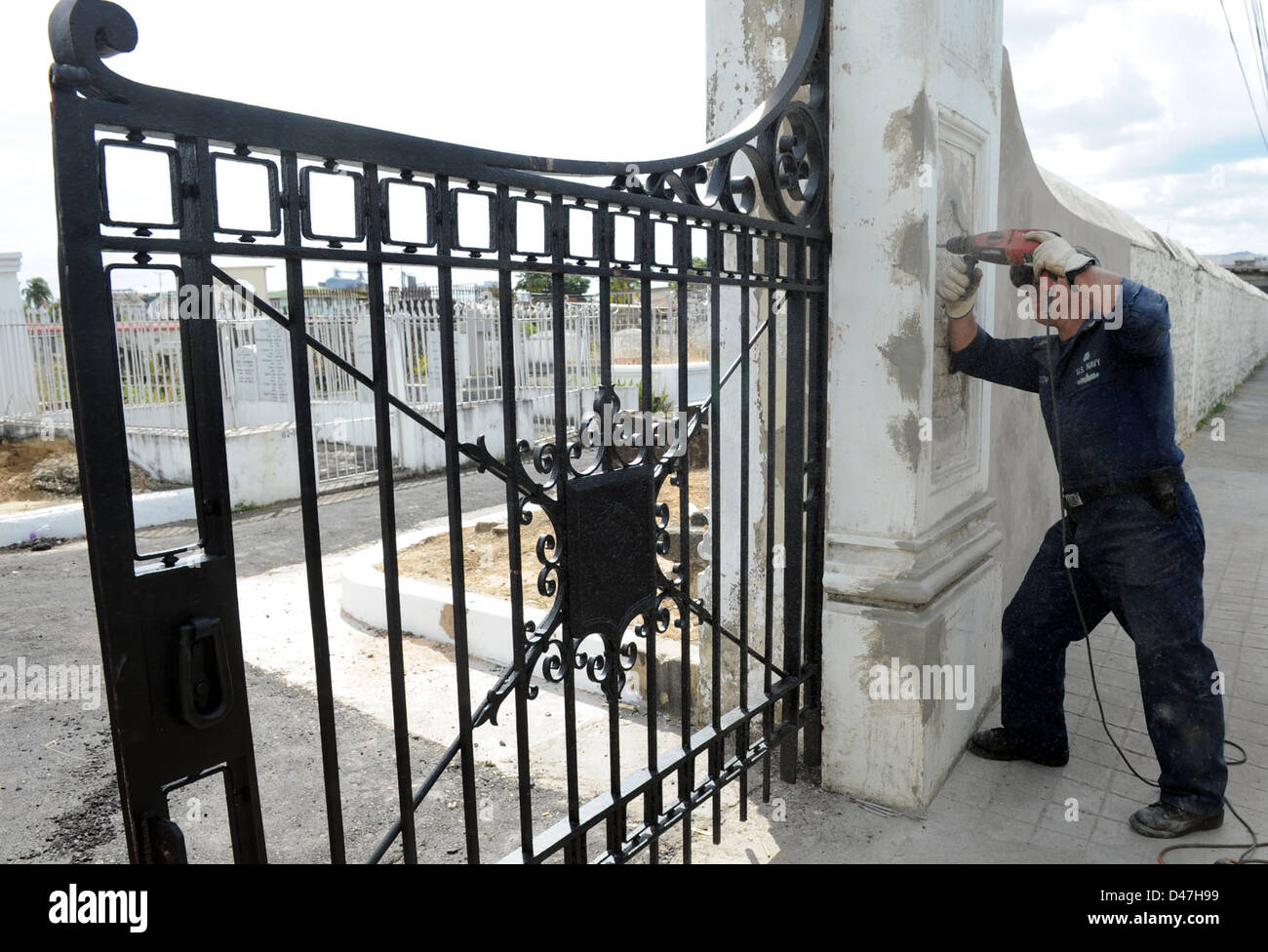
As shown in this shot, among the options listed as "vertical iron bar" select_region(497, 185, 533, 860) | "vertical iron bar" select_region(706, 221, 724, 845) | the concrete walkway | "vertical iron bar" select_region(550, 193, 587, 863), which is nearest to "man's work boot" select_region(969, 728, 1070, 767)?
the concrete walkway

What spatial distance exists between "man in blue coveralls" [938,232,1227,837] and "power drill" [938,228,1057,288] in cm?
3

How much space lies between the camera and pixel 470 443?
235 centimetres

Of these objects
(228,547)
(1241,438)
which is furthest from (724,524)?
(1241,438)

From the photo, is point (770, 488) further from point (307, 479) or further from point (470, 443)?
point (307, 479)

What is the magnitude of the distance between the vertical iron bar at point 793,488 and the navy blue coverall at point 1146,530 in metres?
0.96

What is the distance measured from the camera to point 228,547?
152 cm

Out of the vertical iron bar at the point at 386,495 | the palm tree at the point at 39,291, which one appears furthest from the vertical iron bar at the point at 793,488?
the palm tree at the point at 39,291

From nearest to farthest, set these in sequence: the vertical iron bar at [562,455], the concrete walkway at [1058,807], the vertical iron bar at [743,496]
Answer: the vertical iron bar at [562,455] < the vertical iron bar at [743,496] < the concrete walkway at [1058,807]

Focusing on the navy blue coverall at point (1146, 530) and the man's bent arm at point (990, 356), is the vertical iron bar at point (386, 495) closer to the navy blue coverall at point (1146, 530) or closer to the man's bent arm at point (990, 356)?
the man's bent arm at point (990, 356)

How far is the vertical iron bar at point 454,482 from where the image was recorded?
1.80 metres

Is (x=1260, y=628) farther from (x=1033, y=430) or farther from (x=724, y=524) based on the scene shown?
(x=724, y=524)

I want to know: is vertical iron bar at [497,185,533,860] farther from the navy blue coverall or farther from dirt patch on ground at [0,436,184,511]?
dirt patch on ground at [0,436,184,511]

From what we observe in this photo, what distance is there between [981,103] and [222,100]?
10.1 feet

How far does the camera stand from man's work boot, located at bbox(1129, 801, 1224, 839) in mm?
3053
